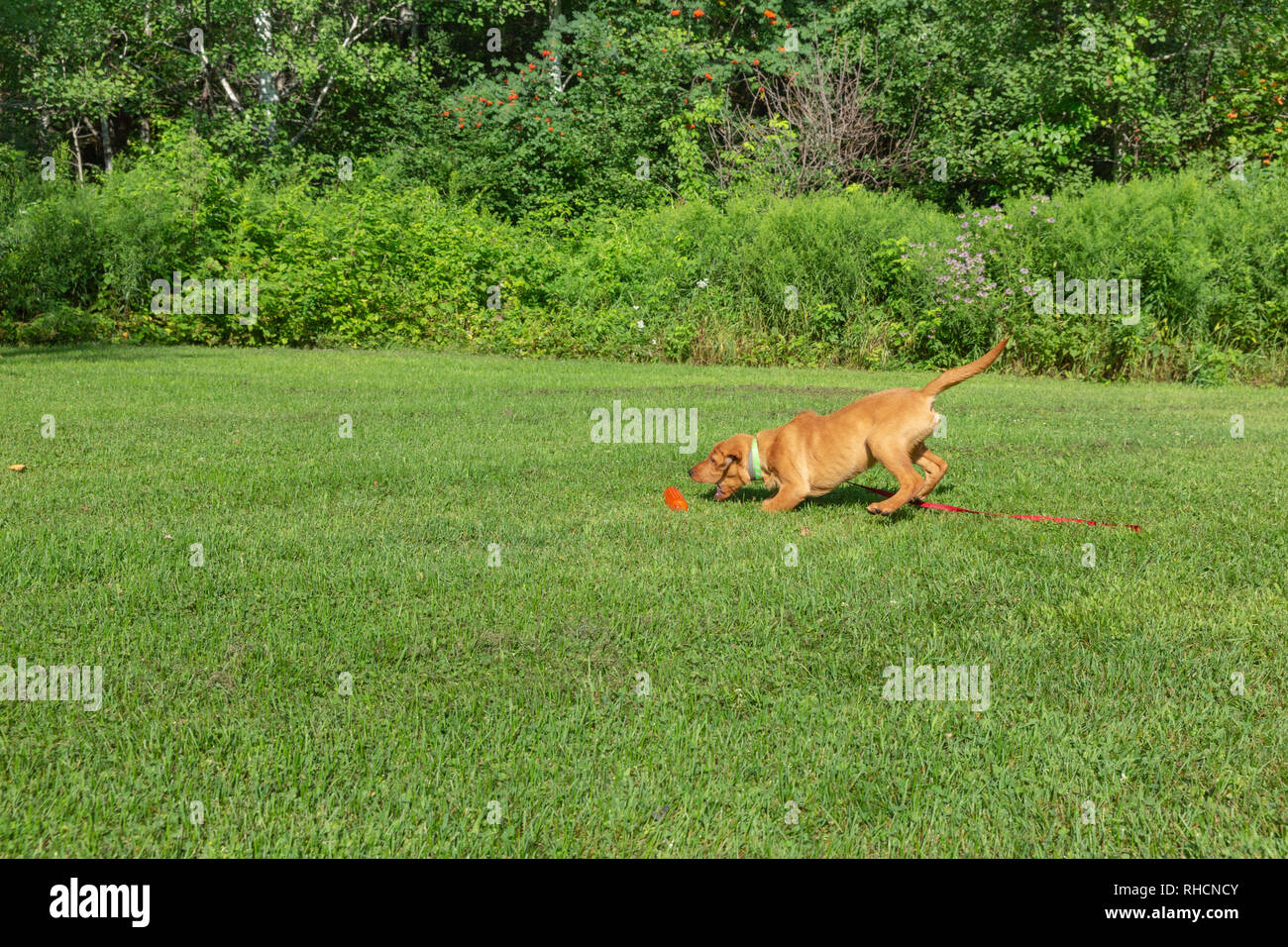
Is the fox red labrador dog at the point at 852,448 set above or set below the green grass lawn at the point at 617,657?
above

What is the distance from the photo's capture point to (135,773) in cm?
275

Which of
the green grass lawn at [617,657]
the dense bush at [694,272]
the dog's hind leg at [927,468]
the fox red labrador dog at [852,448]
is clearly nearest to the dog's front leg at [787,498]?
the fox red labrador dog at [852,448]

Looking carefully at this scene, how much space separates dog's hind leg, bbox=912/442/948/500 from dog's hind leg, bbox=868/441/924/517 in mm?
94

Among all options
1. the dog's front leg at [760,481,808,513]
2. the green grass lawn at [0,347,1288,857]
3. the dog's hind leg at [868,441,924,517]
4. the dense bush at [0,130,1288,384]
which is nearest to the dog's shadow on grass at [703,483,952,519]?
the green grass lawn at [0,347,1288,857]

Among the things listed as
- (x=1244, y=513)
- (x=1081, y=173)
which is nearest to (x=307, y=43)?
(x=1081, y=173)

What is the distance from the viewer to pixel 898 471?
18.4ft

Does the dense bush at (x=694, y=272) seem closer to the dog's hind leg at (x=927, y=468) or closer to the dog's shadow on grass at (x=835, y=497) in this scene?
the dog's shadow on grass at (x=835, y=497)

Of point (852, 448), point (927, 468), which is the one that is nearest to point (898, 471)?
point (852, 448)

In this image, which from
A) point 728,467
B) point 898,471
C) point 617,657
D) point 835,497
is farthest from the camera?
point 835,497

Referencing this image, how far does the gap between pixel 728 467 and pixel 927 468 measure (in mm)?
1221

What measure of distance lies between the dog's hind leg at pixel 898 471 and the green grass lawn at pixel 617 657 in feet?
0.63

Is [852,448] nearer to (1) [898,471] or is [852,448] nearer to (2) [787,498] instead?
(1) [898,471]

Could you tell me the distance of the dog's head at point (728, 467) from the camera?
610cm

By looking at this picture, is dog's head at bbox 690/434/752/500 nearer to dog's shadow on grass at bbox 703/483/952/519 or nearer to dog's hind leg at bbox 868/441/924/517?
dog's shadow on grass at bbox 703/483/952/519
